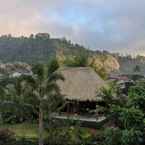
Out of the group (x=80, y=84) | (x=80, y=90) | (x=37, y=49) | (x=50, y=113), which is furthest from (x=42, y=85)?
(x=37, y=49)

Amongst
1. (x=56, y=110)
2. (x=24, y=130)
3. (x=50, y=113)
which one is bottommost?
(x=24, y=130)

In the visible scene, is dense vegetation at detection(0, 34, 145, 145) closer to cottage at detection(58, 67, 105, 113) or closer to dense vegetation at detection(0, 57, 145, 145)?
dense vegetation at detection(0, 57, 145, 145)

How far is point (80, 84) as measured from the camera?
42.7m

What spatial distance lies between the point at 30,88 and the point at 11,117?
918 cm

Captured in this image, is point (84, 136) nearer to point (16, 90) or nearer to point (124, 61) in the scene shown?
point (16, 90)

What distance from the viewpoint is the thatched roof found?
40188 millimetres

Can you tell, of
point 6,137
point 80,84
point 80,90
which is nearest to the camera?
point 6,137

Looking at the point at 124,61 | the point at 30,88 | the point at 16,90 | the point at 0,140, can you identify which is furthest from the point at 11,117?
the point at 124,61

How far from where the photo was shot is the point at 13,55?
138 metres

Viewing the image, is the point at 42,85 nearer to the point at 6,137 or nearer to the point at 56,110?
the point at 56,110

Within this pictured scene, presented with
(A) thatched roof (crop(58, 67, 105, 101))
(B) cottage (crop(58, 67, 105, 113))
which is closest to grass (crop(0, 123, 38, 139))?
(B) cottage (crop(58, 67, 105, 113))

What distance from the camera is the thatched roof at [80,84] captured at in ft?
132

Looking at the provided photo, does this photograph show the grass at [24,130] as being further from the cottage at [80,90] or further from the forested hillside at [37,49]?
the forested hillside at [37,49]

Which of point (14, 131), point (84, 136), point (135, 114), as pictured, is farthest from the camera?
point (14, 131)
